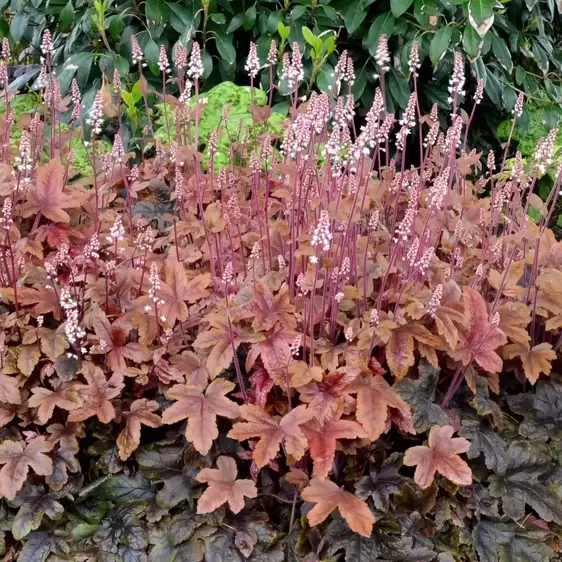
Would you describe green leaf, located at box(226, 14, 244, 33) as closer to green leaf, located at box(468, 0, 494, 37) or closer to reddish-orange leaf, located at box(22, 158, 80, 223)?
green leaf, located at box(468, 0, 494, 37)

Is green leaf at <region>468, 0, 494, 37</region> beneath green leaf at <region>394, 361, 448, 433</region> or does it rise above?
above

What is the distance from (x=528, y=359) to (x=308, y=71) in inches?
88.7

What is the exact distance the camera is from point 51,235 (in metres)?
2.27

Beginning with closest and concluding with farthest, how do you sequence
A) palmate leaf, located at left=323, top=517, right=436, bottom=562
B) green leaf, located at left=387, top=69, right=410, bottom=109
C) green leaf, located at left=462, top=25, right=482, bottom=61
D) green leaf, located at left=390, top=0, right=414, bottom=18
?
palmate leaf, located at left=323, top=517, right=436, bottom=562 → green leaf, located at left=462, top=25, right=482, bottom=61 → green leaf, located at left=390, top=0, right=414, bottom=18 → green leaf, located at left=387, top=69, right=410, bottom=109

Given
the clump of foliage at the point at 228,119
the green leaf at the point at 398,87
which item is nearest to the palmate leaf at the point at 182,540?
the clump of foliage at the point at 228,119

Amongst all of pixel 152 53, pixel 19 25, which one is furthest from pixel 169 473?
pixel 19 25

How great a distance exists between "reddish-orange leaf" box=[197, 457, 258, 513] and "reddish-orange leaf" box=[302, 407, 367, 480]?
187mm

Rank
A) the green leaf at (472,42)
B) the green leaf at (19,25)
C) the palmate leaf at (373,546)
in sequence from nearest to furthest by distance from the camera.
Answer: the palmate leaf at (373,546)
the green leaf at (472,42)
the green leaf at (19,25)

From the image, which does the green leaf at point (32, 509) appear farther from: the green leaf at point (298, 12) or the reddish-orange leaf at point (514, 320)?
the green leaf at point (298, 12)

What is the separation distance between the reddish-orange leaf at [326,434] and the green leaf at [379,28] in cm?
242

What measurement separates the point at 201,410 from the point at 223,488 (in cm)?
21

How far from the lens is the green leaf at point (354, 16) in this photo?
11.5ft

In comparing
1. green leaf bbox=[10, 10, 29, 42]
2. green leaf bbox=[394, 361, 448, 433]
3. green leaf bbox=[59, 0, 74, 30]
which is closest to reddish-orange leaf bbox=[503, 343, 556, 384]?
green leaf bbox=[394, 361, 448, 433]

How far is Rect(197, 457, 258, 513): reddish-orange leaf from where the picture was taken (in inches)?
65.0
